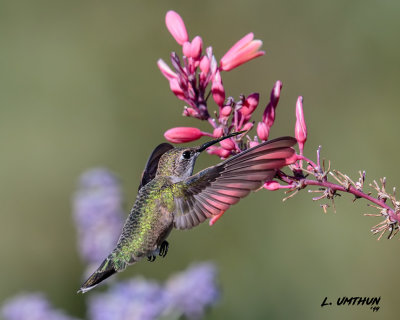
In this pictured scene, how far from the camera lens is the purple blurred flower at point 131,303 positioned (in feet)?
11.5

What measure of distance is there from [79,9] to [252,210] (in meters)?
3.18

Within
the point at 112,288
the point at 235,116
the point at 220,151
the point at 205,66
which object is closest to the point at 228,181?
the point at 220,151

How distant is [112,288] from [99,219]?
1.44ft

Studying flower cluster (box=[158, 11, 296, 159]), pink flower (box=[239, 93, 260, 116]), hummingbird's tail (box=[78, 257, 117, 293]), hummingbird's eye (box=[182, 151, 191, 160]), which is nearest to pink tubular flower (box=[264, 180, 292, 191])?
flower cluster (box=[158, 11, 296, 159])

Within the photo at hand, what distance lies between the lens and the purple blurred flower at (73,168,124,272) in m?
3.87

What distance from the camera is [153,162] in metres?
3.03

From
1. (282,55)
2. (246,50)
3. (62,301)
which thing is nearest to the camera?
(246,50)

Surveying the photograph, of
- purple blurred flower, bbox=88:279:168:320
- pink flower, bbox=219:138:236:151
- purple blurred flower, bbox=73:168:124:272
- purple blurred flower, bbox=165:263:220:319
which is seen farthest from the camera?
purple blurred flower, bbox=73:168:124:272

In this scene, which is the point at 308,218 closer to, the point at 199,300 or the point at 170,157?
the point at 199,300

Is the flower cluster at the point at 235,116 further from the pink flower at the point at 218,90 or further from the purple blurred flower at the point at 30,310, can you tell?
the purple blurred flower at the point at 30,310

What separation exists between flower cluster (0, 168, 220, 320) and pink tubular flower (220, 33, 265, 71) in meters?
1.55

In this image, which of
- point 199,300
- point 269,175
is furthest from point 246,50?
point 199,300

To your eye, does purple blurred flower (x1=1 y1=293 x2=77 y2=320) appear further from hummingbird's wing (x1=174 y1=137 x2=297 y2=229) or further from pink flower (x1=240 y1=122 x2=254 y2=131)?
pink flower (x1=240 y1=122 x2=254 y2=131)

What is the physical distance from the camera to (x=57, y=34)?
7.28m
